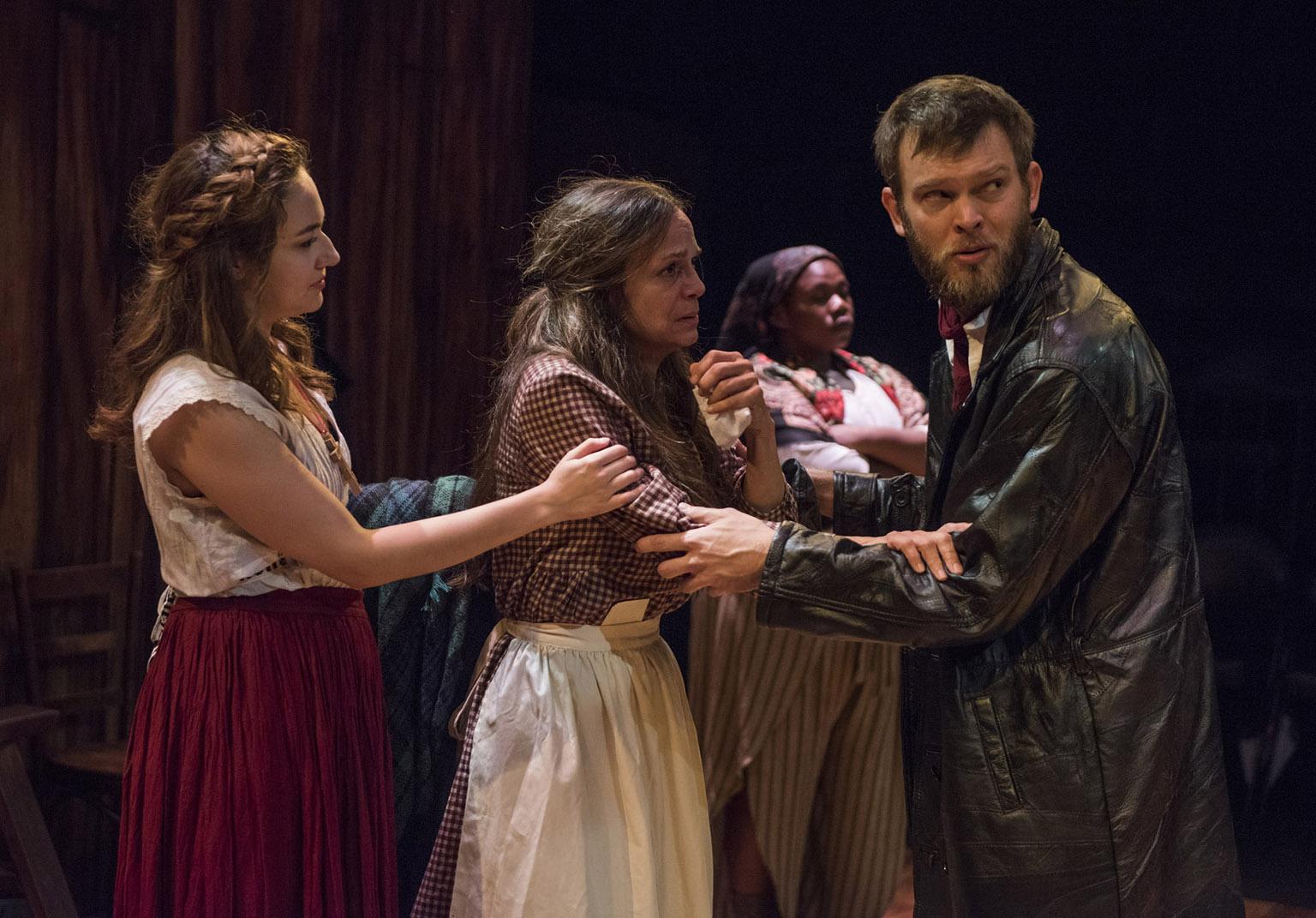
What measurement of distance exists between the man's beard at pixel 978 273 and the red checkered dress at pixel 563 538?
1.59 ft

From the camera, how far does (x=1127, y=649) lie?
182cm

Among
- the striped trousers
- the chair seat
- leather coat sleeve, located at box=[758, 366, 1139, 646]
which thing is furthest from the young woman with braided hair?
the striped trousers

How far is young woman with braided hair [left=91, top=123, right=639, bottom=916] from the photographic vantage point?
190 centimetres

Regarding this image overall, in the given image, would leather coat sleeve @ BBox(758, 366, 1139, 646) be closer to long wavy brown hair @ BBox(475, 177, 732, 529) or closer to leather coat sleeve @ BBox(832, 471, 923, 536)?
long wavy brown hair @ BBox(475, 177, 732, 529)

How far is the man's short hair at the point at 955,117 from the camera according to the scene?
6.49 feet

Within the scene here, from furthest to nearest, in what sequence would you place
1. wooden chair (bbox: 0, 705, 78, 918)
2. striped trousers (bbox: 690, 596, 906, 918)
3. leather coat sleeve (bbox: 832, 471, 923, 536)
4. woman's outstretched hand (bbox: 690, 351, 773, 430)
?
A: striped trousers (bbox: 690, 596, 906, 918), wooden chair (bbox: 0, 705, 78, 918), leather coat sleeve (bbox: 832, 471, 923, 536), woman's outstretched hand (bbox: 690, 351, 773, 430)

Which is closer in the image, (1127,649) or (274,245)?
(1127,649)

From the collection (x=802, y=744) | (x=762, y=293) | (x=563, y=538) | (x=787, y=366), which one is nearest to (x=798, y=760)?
(x=802, y=744)

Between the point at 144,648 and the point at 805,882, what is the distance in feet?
5.96

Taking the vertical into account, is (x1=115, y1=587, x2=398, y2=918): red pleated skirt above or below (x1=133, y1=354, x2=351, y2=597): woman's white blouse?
below

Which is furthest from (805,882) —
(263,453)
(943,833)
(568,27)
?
(568,27)

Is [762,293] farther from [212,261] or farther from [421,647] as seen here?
[212,261]

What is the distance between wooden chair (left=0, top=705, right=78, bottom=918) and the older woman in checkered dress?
3.69 ft

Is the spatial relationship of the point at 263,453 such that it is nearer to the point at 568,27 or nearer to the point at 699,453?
the point at 699,453
